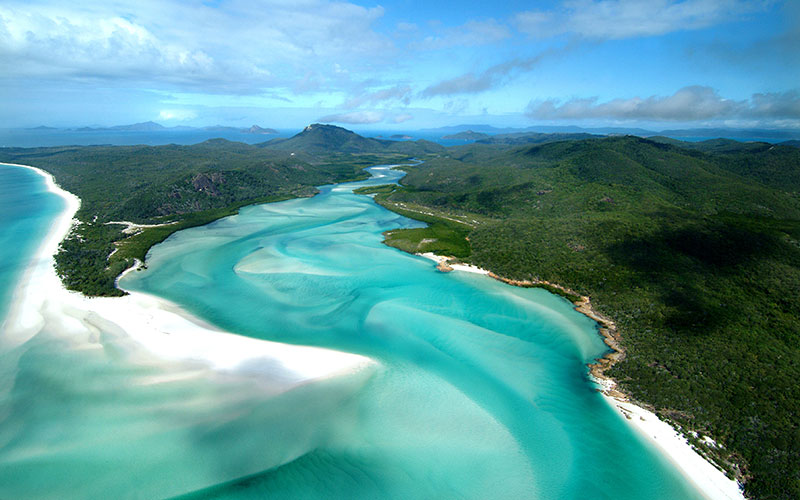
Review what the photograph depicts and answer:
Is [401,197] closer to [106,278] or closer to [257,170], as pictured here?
[257,170]

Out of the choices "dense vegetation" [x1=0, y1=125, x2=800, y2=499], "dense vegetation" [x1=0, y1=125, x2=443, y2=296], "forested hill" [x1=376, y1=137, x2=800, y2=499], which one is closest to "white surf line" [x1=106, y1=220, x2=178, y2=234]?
"dense vegetation" [x1=0, y1=125, x2=443, y2=296]

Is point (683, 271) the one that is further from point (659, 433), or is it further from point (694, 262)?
point (659, 433)

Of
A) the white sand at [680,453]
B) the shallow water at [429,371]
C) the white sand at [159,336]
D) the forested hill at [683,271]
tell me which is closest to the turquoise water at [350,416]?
the shallow water at [429,371]

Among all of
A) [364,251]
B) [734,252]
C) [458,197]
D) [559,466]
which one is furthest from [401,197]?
[559,466]

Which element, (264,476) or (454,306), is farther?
(454,306)

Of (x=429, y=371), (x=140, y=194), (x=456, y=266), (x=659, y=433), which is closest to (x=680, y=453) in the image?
(x=659, y=433)

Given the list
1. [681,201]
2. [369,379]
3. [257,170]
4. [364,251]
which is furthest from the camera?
[257,170]
